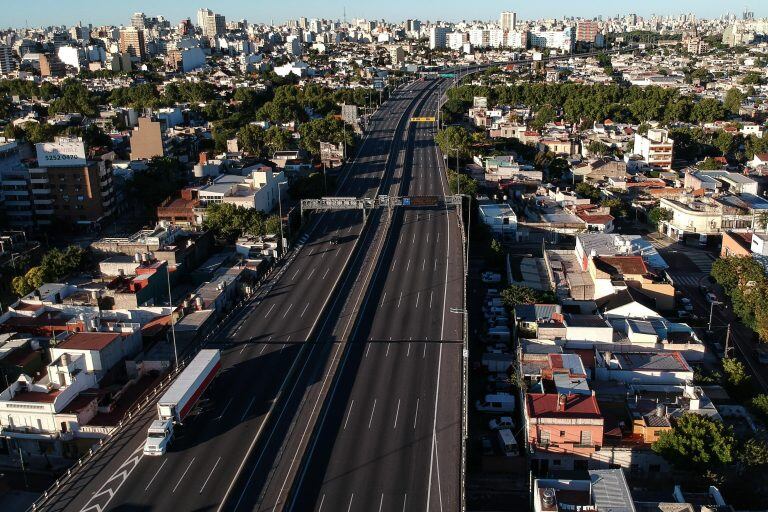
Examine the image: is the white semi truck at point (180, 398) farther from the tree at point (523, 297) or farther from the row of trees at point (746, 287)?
the row of trees at point (746, 287)

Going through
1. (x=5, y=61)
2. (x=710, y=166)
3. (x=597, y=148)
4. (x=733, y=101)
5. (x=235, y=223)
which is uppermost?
(x=5, y=61)

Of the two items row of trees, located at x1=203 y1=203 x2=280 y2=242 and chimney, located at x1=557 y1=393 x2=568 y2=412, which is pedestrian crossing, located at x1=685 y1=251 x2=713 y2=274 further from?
row of trees, located at x1=203 y1=203 x2=280 y2=242

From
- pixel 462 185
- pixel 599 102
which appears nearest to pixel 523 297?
pixel 462 185

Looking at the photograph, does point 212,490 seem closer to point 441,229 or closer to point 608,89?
point 441,229

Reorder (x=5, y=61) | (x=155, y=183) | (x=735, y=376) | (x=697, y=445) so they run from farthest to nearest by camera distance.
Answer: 1. (x=5, y=61)
2. (x=155, y=183)
3. (x=735, y=376)
4. (x=697, y=445)

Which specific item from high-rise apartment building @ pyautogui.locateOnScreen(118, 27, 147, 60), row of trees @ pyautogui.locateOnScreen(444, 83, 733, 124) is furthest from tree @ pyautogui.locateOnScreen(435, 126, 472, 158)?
high-rise apartment building @ pyautogui.locateOnScreen(118, 27, 147, 60)

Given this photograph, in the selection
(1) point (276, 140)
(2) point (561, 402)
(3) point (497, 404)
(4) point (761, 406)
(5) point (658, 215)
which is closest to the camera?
(2) point (561, 402)

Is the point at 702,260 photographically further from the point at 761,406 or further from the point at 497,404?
the point at 497,404

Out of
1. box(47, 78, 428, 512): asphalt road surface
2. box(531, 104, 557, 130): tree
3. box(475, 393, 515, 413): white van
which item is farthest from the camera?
box(531, 104, 557, 130): tree
